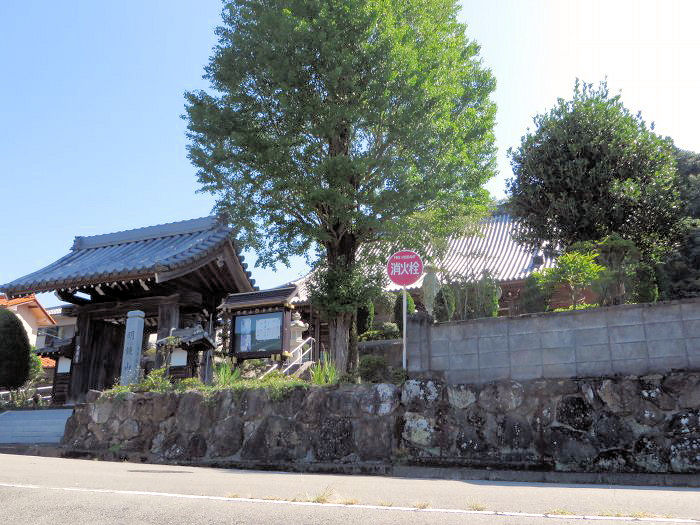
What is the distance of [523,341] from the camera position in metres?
9.34

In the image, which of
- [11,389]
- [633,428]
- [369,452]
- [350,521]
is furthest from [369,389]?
[11,389]

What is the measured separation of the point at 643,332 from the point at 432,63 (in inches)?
273

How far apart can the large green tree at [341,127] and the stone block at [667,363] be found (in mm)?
5330

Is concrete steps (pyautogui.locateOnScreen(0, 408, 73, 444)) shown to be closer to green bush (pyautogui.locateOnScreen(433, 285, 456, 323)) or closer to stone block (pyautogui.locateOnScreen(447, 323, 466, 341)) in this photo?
green bush (pyautogui.locateOnScreen(433, 285, 456, 323))

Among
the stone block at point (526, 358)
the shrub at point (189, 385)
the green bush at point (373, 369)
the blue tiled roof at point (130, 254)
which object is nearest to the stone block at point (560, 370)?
the stone block at point (526, 358)

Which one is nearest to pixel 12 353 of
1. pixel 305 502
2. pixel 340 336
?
pixel 340 336

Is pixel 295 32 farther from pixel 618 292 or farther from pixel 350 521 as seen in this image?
pixel 350 521

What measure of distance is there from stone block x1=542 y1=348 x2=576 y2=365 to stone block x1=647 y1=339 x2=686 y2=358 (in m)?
1.09

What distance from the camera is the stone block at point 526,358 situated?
30.2 ft

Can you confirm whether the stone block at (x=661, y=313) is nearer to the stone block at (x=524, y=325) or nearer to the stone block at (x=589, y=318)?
the stone block at (x=589, y=318)

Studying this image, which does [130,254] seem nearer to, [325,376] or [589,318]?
[325,376]

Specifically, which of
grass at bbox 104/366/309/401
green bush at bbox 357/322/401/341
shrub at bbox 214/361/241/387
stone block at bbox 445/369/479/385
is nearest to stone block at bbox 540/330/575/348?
stone block at bbox 445/369/479/385

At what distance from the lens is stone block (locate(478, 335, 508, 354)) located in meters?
9.48

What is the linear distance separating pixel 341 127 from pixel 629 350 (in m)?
7.50
